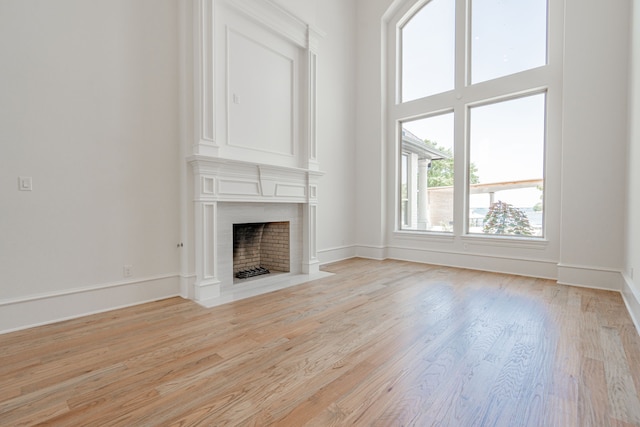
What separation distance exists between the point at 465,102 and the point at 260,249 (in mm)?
4086

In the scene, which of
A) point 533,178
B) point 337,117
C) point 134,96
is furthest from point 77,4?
point 533,178

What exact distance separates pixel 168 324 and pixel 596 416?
9.40 ft

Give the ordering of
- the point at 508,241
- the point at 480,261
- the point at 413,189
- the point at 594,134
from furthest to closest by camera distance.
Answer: the point at 413,189, the point at 480,261, the point at 508,241, the point at 594,134

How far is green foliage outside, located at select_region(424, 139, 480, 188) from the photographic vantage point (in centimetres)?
489

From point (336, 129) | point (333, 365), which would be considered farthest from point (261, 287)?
point (336, 129)

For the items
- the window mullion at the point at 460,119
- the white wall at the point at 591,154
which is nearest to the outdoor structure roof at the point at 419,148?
the window mullion at the point at 460,119

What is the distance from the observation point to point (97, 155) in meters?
2.84

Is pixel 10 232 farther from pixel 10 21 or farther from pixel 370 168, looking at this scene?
pixel 370 168

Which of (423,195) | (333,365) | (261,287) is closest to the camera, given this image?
(333,365)

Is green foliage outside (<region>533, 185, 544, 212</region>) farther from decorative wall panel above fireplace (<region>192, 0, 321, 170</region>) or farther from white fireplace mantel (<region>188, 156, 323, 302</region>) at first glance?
white fireplace mantel (<region>188, 156, 323, 302</region>)

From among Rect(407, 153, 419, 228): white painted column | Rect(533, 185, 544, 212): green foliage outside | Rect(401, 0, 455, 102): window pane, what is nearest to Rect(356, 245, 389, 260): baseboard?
Rect(407, 153, 419, 228): white painted column

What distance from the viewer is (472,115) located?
4.88m

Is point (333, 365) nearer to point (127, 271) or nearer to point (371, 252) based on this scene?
point (127, 271)

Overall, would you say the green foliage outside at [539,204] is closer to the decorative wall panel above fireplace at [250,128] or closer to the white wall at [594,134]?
the white wall at [594,134]
